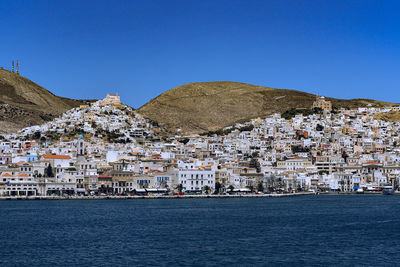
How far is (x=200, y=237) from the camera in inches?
1615

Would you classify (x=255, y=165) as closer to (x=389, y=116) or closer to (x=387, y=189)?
(x=387, y=189)

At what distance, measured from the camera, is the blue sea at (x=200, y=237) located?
32812mm

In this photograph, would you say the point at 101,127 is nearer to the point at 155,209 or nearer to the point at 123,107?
the point at 123,107

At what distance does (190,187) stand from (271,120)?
6662cm

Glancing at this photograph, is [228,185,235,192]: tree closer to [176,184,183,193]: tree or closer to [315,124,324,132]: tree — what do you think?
[176,184,183,193]: tree

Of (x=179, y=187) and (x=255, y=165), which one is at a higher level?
(x=255, y=165)

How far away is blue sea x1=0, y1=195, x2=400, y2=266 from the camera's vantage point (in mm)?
32812

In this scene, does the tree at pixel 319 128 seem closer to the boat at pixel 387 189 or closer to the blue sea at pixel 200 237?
the boat at pixel 387 189

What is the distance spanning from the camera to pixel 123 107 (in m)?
164

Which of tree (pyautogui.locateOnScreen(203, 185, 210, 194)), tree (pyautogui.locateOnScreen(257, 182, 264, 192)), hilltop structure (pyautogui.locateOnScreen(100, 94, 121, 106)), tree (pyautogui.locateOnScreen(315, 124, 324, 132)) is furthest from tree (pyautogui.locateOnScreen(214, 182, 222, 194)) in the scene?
hilltop structure (pyautogui.locateOnScreen(100, 94, 121, 106))

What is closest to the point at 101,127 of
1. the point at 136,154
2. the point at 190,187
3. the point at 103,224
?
the point at 136,154

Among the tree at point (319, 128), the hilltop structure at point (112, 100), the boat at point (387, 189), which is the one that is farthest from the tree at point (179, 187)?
the hilltop structure at point (112, 100)

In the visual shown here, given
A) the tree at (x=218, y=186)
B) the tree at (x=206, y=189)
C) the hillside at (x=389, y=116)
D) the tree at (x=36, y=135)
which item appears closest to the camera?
the tree at (x=206, y=189)

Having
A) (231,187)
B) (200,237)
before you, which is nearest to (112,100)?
(231,187)
